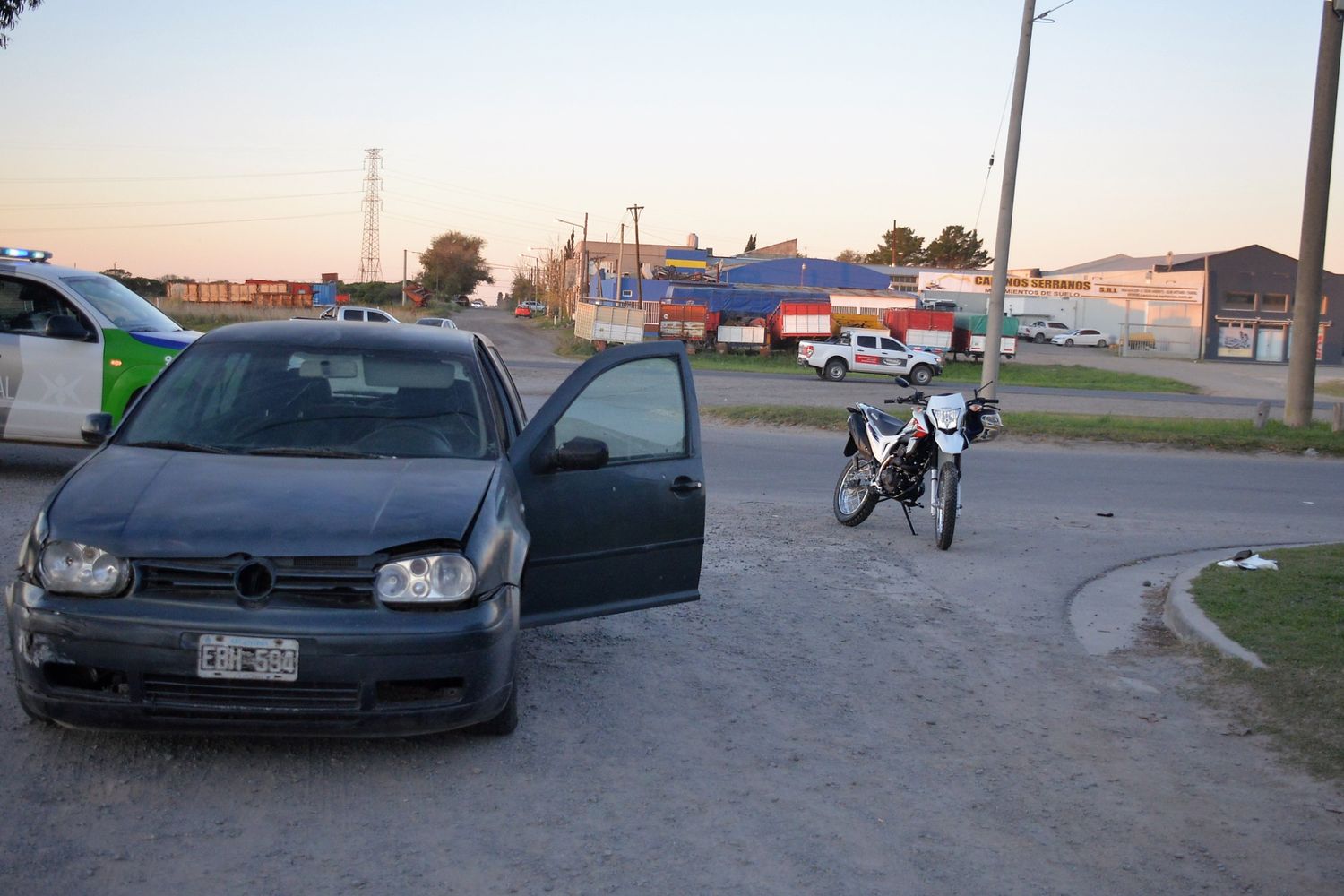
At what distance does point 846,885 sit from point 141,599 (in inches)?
99.4

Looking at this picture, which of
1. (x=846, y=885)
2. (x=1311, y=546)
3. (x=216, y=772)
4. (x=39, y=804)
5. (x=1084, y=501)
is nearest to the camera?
(x=846, y=885)

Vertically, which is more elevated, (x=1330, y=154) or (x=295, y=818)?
(x=1330, y=154)

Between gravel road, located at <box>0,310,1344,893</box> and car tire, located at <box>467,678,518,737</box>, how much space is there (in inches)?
2.7

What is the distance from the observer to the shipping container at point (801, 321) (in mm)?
51719

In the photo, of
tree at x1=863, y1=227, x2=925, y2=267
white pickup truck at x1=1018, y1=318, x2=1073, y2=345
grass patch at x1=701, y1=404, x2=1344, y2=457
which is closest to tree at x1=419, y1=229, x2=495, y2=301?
tree at x1=863, y1=227, x2=925, y2=267

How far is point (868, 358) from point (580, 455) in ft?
125

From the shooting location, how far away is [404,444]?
5.47 metres

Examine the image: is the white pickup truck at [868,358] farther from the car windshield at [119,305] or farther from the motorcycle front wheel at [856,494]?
the car windshield at [119,305]

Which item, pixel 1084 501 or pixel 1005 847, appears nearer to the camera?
pixel 1005 847

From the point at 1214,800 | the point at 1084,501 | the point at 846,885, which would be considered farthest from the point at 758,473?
the point at 846,885

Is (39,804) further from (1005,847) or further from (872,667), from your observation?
(872,667)

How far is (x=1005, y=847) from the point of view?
165 inches

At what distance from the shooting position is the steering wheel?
5.42 meters

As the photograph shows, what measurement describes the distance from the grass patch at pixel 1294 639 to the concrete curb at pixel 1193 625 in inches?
2.2
